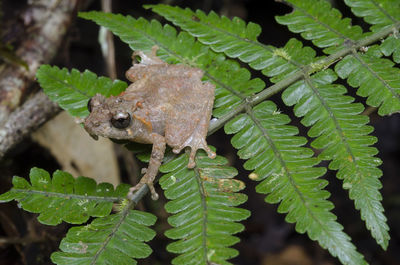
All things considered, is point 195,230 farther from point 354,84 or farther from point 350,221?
point 350,221

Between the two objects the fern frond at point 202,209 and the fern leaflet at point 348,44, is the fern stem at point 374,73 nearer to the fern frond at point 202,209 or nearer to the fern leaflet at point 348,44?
the fern leaflet at point 348,44

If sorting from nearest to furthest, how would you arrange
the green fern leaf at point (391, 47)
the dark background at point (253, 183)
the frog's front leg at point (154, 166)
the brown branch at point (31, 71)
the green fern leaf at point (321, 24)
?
the frog's front leg at point (154, 166)
the green fern leaf at point (391, 47)
the green fern leaf at point (321, 24)
the brown branch at point (31, 71)
the dark background at point (253, 183)

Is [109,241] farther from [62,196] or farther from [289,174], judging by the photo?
[289,174]

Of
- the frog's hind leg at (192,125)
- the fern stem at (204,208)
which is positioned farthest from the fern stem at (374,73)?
the fern stem at (204,208)

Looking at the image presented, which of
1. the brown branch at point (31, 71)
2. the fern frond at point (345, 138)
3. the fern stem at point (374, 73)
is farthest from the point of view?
the brown branch at point (31, 71)

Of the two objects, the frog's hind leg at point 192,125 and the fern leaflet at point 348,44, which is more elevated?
the fern leaflet at point 348,44

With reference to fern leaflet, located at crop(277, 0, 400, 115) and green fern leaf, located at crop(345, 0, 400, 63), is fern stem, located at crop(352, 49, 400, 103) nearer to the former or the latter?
fern leaflet, located at crop(277, 0, 400, 115)

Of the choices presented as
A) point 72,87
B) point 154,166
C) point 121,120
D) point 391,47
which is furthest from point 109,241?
point 391,47
